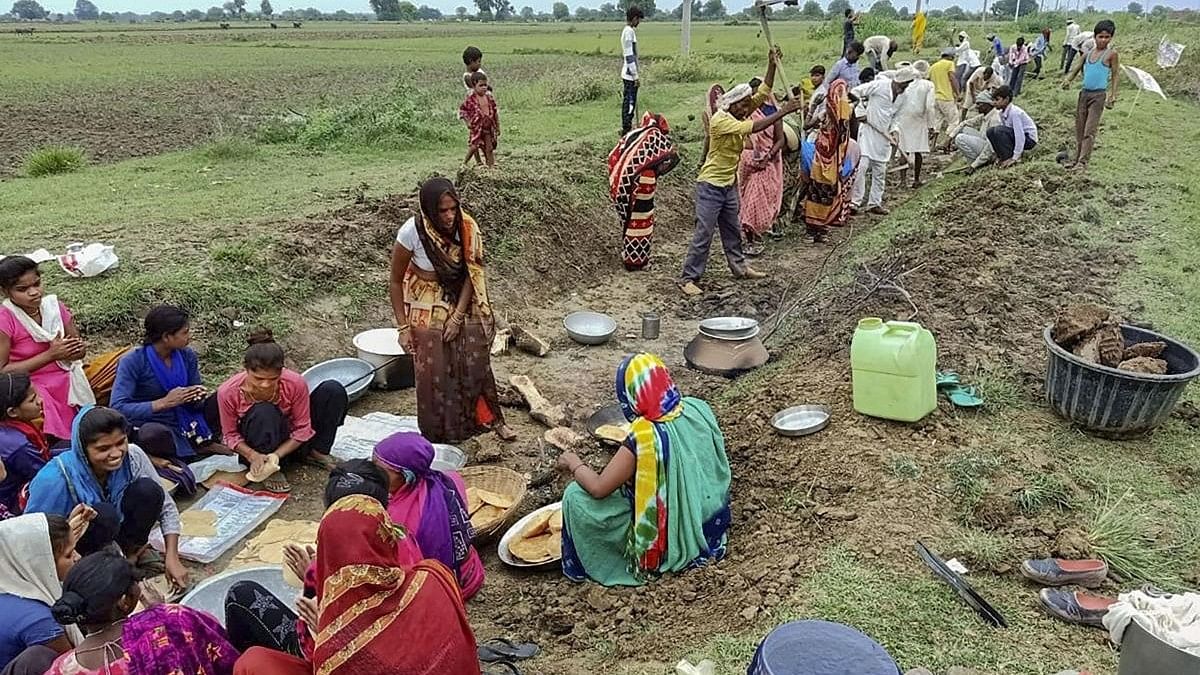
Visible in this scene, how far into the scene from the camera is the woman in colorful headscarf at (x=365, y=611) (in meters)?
2.25

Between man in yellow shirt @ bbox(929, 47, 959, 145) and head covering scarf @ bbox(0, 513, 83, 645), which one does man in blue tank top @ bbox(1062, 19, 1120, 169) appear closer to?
man in yellow shirt @ bbox(929, 47, 959, 145)

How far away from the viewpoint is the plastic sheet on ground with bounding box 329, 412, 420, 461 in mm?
5016

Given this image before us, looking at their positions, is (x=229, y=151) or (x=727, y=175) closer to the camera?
(x=727, y=175)

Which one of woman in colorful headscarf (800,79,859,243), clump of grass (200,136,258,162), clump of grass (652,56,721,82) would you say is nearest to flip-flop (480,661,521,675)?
woman in colorful headscarf (800,79,859,243)

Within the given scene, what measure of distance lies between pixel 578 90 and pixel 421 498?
15035mm

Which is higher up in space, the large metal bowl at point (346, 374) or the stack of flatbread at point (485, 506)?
the large metal bowl at point (346, 374)

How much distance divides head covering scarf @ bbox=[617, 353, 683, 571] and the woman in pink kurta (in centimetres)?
567

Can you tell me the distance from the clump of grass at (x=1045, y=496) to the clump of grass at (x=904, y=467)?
436mm

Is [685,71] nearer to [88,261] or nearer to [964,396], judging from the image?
[88,261]

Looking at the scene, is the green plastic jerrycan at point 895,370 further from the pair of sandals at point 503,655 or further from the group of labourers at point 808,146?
the group of labourers at point 808,146

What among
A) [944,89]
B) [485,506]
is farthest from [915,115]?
[485,506]

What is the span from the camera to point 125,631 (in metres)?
2.21

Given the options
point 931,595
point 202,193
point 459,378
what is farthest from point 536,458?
point 202,193

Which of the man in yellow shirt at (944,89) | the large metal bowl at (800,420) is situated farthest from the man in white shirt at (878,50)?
the large metal bowl at (800,420)
